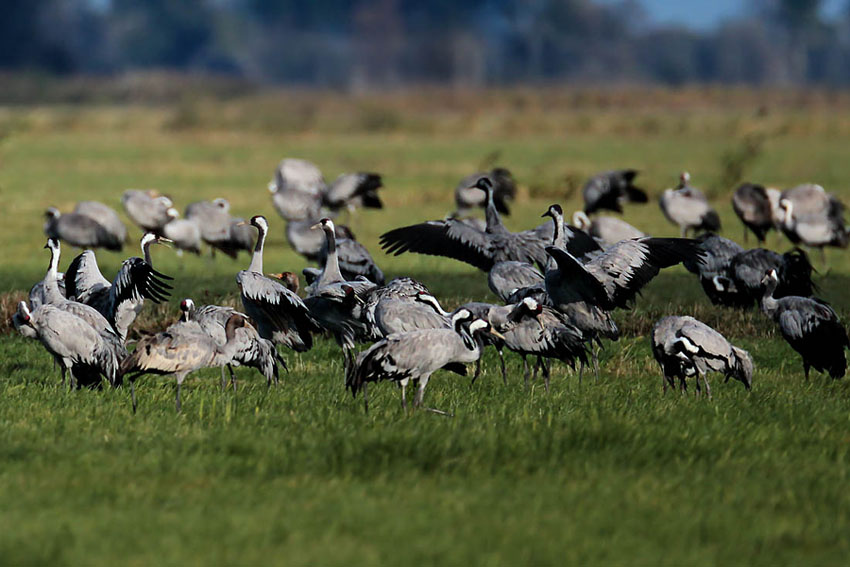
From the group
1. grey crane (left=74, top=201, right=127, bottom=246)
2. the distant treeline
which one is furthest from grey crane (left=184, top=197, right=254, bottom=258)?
the distant treeline

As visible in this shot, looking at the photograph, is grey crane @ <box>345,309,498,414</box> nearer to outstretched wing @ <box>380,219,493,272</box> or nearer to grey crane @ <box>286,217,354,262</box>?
outstretched wing @ <box>380,219,493,272</box>

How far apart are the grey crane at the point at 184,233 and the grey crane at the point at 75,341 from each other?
349 inches

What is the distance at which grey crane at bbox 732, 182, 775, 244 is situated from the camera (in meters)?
19.6

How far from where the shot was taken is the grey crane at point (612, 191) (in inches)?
815

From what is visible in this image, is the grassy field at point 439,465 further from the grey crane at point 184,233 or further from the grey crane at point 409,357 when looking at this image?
the grey crane at point 184,233

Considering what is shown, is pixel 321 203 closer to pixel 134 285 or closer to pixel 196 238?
pixel 196 238

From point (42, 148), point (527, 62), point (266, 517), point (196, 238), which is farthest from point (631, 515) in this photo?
point (527, 62)

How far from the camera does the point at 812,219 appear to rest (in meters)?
18.6

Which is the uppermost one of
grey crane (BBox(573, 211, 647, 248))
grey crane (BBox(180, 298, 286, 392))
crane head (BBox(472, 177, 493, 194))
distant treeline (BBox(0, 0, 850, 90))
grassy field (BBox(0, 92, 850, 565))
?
distant treeline (BBox(0, 0, 850, 90))

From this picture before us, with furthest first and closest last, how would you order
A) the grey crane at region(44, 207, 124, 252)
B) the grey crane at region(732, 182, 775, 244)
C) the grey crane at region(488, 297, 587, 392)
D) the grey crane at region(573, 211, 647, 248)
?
the grey crane at region(732, 182, 775, 244) < the grey crane at region(44, 207, 124, 252) < the grey crane at region(573, 211, 647, 248) < the grey crane at region(488, 297, 587, 392)

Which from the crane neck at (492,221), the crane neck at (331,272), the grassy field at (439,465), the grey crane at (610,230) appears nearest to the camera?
the grassy field at (439,465)

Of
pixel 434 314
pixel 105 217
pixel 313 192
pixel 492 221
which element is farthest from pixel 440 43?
pixel 434 314

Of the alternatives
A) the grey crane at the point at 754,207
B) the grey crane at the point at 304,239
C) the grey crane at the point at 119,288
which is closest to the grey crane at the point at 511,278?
the grey crane at the point at 119,288

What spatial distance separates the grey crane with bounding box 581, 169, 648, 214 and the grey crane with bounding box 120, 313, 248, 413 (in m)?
12.5
